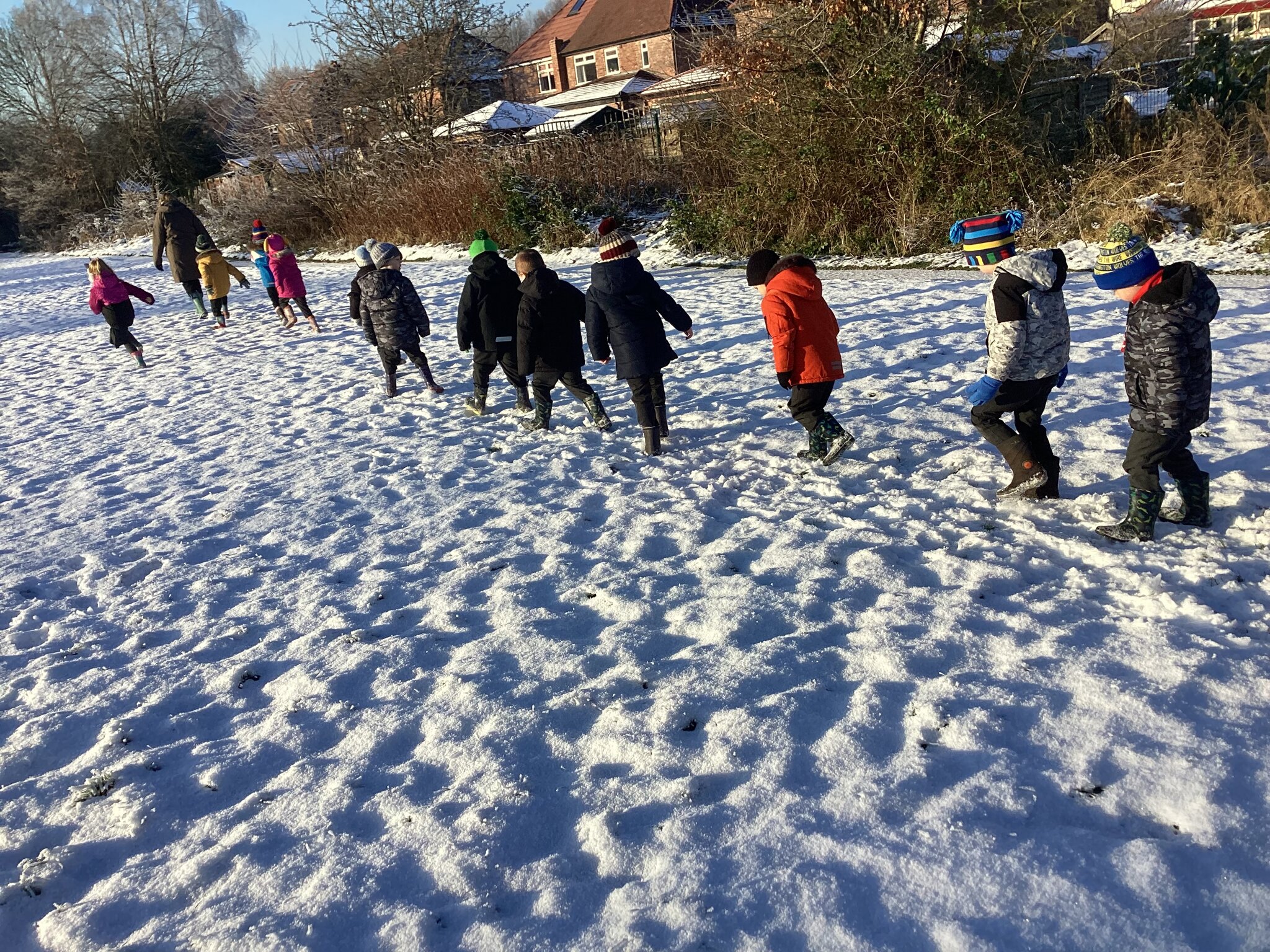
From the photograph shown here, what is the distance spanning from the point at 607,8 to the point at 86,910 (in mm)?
45393

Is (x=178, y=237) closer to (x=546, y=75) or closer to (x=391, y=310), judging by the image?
(x=391, y=310)

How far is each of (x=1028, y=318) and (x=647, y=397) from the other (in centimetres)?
264

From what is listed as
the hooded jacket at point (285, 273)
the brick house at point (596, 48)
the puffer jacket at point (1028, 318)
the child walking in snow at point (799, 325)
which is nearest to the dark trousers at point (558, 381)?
the child walking in snow at point (799, 325)

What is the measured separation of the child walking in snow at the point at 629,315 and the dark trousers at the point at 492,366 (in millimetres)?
1074

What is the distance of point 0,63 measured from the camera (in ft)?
140

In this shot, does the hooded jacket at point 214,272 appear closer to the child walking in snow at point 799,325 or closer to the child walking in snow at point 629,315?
the child walking in snow at point 629,315

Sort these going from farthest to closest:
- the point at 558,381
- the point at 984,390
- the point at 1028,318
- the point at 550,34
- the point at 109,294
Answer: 1. the point at 550,34
2. the point at 109,294
3. the point at 558,381
4. the point at 984,390
5. the point at 1028,318

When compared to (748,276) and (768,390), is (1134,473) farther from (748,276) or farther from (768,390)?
(768,390)

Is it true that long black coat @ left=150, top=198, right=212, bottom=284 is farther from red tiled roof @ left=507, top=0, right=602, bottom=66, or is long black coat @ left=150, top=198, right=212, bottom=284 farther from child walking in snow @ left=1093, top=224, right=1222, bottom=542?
red tiled roof @ left=507, top=0, right=602, bottom=66

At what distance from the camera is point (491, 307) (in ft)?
21.5

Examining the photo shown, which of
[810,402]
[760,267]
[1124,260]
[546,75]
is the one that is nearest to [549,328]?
[760,267]

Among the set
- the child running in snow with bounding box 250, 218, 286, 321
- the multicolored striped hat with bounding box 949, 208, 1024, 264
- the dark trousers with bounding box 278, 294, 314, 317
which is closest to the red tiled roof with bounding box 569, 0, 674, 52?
the child running in snow with bounding box 250, 218, 286, 321

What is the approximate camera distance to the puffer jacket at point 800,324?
509 centimetres

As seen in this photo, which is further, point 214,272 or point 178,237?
point 178,237
